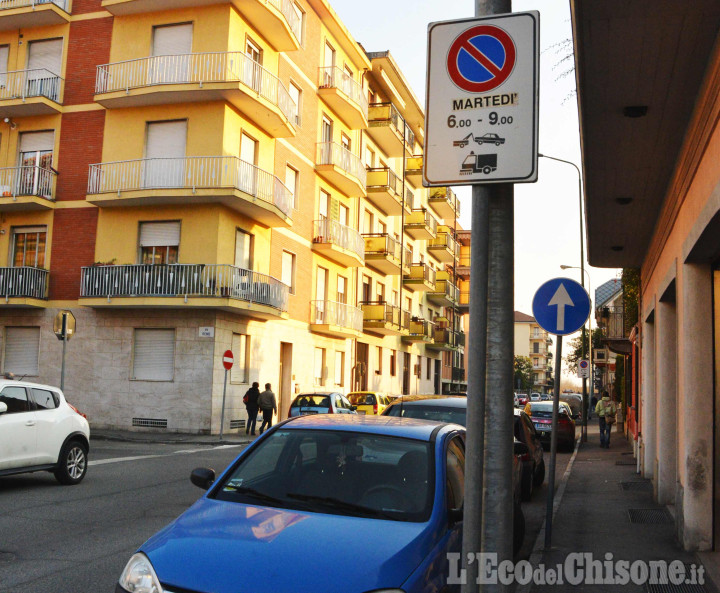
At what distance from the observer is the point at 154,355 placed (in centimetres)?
2550

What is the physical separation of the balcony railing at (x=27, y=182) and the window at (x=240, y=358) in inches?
331

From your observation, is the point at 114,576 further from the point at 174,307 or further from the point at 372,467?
the point at 174,307

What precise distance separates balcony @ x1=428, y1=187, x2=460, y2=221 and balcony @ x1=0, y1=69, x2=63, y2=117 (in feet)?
86.0

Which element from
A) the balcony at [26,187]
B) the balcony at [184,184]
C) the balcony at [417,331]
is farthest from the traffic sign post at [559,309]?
the balcony at [417,331]

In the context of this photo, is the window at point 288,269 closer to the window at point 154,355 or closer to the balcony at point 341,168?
the balcony at point 341,168

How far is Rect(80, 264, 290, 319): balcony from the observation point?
2433cm

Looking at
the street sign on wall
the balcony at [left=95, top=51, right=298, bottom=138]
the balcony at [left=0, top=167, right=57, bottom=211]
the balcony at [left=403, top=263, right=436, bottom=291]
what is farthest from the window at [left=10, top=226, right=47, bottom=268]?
the street sign on wall

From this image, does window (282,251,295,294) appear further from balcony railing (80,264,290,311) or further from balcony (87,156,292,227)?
balcony railing (80,264,290,311)

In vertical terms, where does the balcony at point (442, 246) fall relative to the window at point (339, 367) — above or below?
above

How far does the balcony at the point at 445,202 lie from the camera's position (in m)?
50.9

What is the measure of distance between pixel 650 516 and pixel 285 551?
7.74 meters

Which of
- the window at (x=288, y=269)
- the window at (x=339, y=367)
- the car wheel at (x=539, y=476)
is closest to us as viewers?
the car wheel at (x=539, y=476)

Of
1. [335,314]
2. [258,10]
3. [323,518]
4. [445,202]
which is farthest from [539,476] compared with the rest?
[445,202]

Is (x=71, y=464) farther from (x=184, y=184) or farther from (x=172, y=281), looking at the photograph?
(x=184, y=184)
